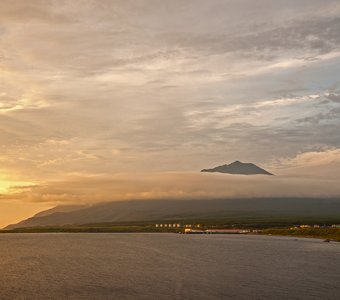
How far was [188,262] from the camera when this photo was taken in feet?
449

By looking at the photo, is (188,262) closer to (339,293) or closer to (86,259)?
(86,259)

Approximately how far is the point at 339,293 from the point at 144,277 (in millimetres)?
41133

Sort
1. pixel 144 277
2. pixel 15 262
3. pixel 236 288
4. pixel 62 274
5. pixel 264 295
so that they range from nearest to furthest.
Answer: pixel 264 295, pixel 236 288, pixel 144 277, pixel 62 274, pixel 15 262

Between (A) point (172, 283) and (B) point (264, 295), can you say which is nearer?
(B) point (264, 295)

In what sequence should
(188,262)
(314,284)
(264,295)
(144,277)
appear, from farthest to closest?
(188,262) < (144,277) < (314,284) < (264,295)

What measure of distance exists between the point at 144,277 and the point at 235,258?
51.8m

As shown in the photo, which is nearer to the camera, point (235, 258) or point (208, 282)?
point (208, 282)

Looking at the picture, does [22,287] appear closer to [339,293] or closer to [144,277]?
[144,277]

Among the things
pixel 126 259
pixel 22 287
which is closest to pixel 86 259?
pixel 126 259

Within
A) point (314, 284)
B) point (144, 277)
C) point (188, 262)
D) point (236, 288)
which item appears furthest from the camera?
point (188, 262)

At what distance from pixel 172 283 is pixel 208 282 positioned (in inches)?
286

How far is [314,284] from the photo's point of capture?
306 feet

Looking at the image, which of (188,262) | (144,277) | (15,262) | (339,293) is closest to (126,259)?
(188,262)

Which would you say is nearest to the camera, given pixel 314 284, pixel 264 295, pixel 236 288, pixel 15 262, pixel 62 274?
pixel 264 295
